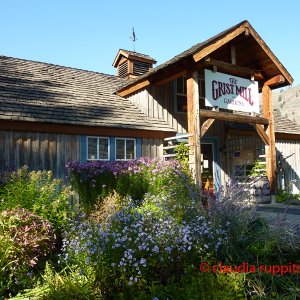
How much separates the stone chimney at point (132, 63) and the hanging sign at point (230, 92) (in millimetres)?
6056

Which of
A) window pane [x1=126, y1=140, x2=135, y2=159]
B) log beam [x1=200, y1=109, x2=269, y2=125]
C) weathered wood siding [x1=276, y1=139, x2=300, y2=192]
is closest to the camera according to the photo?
log beam [x1=200, y1=109, x2=269, y2=125]

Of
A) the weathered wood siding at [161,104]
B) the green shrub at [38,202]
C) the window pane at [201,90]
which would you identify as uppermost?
the window pane at [201,90]

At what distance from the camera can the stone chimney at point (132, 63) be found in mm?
15430

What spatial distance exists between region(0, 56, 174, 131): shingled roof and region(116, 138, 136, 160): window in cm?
59

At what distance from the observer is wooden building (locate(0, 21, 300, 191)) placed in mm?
9031

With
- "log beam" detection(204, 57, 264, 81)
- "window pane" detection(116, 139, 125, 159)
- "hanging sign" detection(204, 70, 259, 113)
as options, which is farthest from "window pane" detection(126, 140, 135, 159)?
"log beam" detection(204, 57, 264, 81)

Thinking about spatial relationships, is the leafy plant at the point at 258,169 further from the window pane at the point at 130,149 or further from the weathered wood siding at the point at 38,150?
the weathered wood siding at the point at 38,150

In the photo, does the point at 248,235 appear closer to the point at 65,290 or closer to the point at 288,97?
the point at 65,290

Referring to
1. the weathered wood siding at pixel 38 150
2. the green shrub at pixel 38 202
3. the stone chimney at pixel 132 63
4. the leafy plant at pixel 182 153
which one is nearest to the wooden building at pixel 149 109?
the weathered wood siding at pixel 38 150

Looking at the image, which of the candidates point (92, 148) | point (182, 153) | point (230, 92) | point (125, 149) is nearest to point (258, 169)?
point (230, 92)

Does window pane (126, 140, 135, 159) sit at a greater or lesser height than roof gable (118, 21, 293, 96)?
lesser

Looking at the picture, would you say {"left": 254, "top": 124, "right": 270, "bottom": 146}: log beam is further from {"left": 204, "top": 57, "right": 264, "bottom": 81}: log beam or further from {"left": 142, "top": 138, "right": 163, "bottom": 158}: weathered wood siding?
{"left": 142, "top": 138, "right": 163, "bottom": 158}: weathered wood siding

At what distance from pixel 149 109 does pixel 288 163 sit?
8123mm

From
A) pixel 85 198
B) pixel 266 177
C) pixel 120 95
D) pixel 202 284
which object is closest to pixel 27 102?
pixel 85 198
